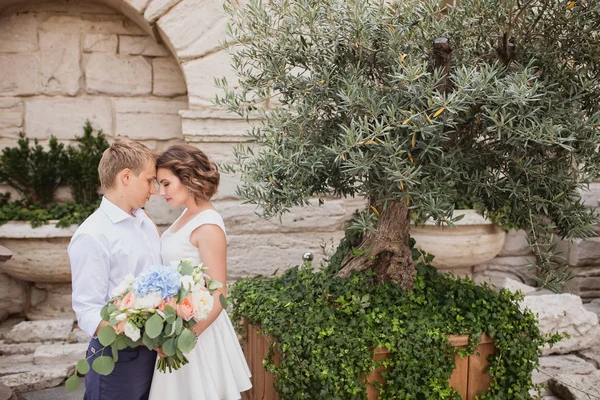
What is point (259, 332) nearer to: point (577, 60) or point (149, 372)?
point (149, 372)

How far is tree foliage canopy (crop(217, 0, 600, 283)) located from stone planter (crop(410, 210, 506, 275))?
212 centimetres

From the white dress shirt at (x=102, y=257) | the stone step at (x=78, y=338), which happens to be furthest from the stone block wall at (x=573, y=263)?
the white dress shirt at (x=102, y=257)

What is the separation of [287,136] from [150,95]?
2826mm

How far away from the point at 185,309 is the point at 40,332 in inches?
121

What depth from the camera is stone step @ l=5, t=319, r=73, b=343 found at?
13.7 ft

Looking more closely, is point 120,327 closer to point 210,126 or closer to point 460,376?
point 460,376

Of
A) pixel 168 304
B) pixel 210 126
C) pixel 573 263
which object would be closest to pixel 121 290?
pixel 168 304

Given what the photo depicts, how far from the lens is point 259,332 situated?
260 centimetres

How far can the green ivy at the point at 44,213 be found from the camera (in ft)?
14.2

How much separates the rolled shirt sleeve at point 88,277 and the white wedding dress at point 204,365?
1.13 feet

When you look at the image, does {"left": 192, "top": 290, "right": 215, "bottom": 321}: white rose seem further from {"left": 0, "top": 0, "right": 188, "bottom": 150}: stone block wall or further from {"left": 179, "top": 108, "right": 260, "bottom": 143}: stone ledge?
{"left": 0, "top": 0, "right": 188, "bottom": 150}: stone block wall

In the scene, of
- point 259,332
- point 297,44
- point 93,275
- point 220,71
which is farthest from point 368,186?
point 220,71

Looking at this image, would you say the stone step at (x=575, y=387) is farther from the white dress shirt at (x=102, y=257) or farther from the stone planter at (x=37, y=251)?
the stone planter at (x=37, y=251)

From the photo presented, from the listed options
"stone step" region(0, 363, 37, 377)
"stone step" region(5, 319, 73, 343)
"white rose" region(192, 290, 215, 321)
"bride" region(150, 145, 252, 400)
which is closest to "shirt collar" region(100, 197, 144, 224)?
"bride" region(150, 145, 252, 400)
